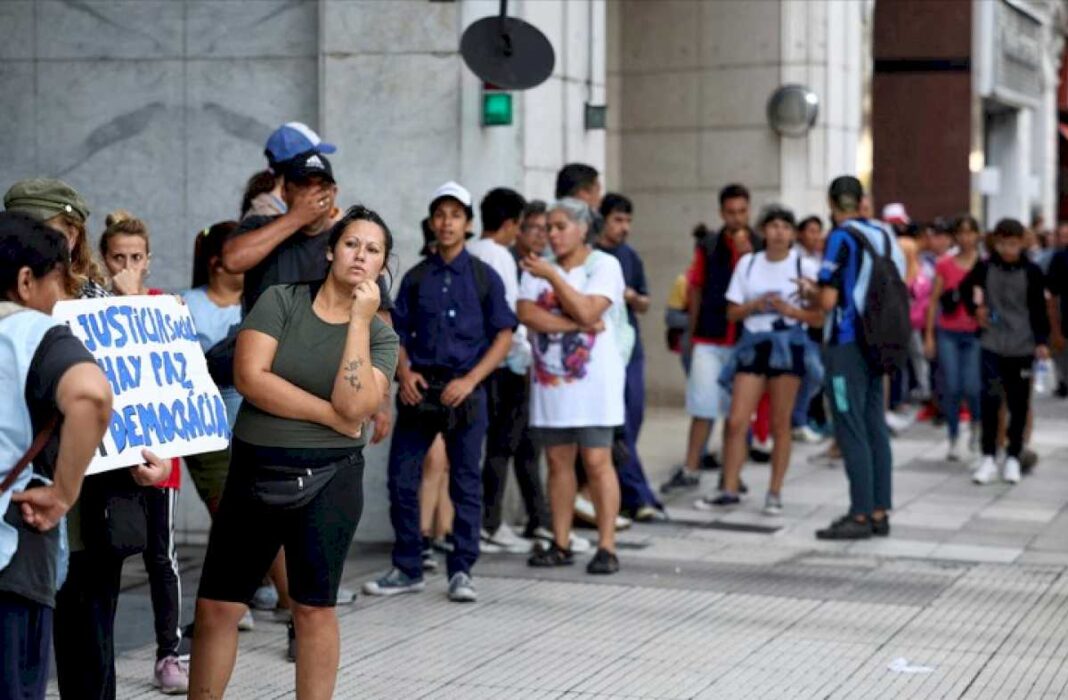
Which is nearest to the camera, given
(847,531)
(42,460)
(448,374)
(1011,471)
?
(42,460)

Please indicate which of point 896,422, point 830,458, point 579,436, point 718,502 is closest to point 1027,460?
point 830,458

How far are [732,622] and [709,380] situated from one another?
397cm

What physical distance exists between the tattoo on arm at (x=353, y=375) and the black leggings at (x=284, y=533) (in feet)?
0.80

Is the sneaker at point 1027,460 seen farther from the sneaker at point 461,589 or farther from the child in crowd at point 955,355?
the sneaker at point 461,589

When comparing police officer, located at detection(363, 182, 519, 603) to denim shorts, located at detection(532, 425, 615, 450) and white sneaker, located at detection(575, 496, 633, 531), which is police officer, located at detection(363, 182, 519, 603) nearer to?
denim shorts, located at detection(532, 425, 615, 450)

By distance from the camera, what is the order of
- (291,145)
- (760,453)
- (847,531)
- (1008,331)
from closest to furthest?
(291,145)
(847,531)
(1008,331)
(760,453)

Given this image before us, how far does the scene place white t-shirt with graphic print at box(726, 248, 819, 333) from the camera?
37.5 feet

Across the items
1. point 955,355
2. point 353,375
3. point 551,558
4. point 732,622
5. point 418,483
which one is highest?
point 353,375

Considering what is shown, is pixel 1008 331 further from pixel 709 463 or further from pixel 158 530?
pixel 158 530

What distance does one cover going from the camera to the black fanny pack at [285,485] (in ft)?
Answer: 18.8

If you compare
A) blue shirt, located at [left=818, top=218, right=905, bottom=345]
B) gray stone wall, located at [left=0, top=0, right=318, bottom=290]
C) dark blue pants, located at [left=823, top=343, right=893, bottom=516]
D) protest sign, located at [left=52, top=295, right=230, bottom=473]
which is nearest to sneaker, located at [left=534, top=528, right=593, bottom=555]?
dark blue pants, located at [left=823, top=343, right=893, bottom=516]

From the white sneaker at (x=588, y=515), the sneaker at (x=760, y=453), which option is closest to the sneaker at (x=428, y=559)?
the white sneaker at (x=588, y=515)

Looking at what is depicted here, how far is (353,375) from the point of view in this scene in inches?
224

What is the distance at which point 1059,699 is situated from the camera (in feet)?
22.7
